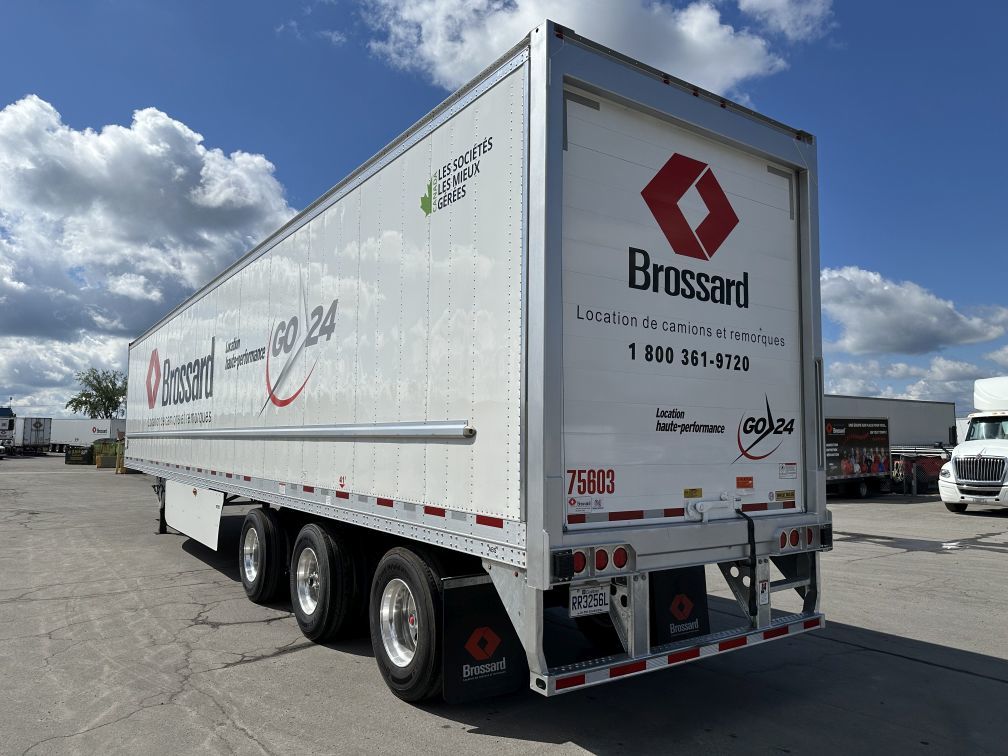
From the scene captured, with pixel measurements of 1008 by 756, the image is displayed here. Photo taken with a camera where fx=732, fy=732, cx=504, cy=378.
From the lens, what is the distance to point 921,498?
81.4 feet

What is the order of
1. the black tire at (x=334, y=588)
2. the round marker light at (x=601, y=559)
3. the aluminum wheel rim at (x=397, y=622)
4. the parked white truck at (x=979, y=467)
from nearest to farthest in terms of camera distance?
the round marker light at (x=601, y=559) < the aluminum wheel rim at (x=397, y=622) < the black tire at (x=334, y=588) < the parked white truck at (x=979, y=467)

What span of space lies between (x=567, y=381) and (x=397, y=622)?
229cm

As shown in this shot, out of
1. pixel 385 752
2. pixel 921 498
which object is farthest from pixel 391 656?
pixel 921 498

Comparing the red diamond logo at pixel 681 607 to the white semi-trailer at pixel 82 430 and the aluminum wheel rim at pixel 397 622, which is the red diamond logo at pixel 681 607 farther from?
the white semi-trailer at pixel 82 430

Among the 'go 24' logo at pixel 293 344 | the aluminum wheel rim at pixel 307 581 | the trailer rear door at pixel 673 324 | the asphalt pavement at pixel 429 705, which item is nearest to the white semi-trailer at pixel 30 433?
the asphalt pavement at pixel 429 705

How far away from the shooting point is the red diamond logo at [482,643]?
4.58m

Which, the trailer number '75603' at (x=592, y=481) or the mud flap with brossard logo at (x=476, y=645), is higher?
the trailer number '75603' at (x=592, y=481)

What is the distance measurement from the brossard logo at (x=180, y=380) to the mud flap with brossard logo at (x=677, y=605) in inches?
278

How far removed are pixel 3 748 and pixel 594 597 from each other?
3586 millimetres

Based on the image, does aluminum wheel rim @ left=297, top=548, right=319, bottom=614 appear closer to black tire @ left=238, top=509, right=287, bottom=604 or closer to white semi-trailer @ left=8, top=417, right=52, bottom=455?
black tire @ left=238, top=509, right=287, bottom=604

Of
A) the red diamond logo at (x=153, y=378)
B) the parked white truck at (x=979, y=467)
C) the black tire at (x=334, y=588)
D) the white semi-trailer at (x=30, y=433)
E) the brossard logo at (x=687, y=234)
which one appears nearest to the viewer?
the brossard logo at (x=687, y=234)

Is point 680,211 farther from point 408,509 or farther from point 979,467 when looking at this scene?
point 979,467

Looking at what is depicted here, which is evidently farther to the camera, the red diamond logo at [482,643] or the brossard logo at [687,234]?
the brossard logo at [687,234]

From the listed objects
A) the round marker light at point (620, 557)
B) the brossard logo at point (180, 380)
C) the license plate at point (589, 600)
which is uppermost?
the brossard logo at point (180, 380)
